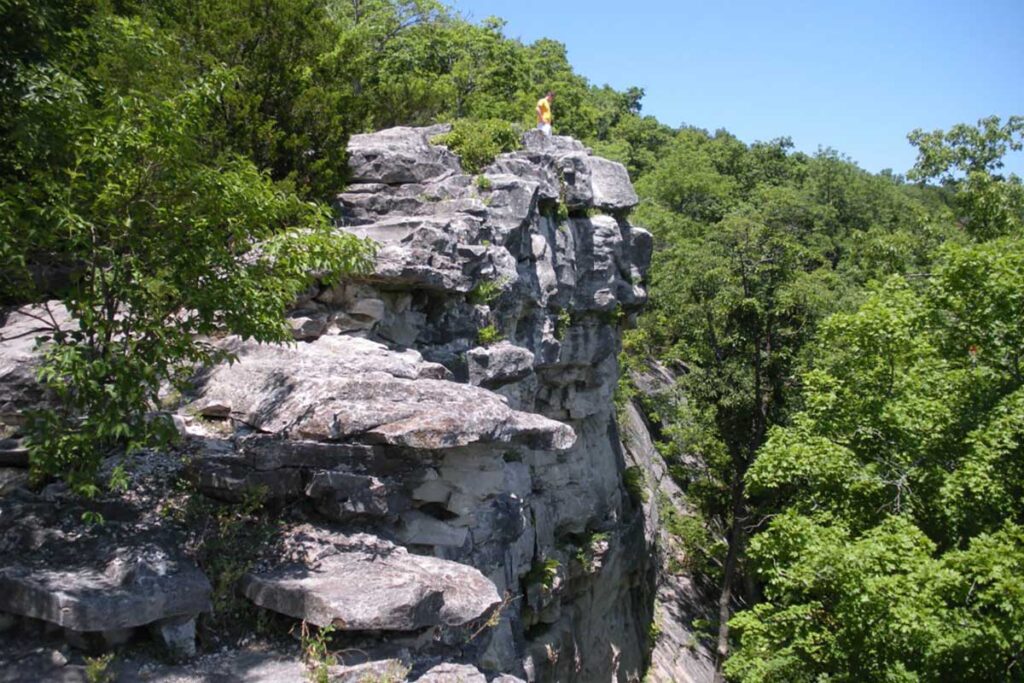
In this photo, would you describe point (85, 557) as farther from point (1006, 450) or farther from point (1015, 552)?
point (1006, 450)

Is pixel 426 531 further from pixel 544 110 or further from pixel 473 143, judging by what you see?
pixel 544 110

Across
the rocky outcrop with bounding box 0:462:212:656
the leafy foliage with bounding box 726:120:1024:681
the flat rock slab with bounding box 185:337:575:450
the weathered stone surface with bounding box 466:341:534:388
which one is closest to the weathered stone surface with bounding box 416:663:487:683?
the rocky outcrop with bounding box 0:462:212:656

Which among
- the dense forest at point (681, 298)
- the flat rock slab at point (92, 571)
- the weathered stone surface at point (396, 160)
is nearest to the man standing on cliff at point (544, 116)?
the dense forest at point (681, 298)

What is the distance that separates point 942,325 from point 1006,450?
286 cm

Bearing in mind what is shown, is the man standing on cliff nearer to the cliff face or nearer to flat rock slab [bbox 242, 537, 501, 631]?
the cliff face

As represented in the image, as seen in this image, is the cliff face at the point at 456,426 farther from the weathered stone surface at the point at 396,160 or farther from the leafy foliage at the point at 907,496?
the leafy foliage at the point at 907,496

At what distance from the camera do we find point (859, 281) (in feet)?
101

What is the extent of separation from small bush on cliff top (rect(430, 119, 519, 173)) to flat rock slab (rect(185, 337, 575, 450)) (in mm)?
6462

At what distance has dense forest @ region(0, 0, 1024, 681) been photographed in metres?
6.27

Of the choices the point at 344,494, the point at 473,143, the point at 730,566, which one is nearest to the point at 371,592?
the point at 344,494

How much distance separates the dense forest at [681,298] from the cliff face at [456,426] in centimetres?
91

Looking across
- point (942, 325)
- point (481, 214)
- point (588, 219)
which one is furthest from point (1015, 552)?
point (588, 219)

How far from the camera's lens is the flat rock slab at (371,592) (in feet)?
19.5

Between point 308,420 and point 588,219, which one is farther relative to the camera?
point 588,219
